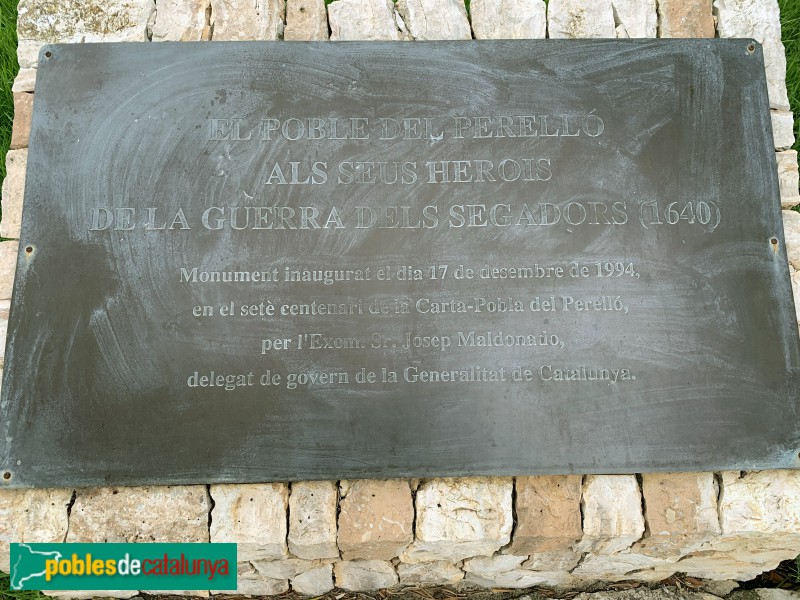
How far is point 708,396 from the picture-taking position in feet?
7.24

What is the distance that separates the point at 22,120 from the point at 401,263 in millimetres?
1878

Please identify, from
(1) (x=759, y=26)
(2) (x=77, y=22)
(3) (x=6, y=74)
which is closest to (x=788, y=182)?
(1) (x=759, y=26)

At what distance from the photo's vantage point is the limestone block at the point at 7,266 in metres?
2.42

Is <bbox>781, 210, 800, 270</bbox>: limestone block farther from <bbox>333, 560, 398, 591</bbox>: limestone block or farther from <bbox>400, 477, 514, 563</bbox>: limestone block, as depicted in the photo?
<bbox>333, 560, 398, 591</bbox>: limestone block

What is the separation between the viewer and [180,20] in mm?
2652

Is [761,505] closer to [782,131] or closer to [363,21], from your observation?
[782,131]

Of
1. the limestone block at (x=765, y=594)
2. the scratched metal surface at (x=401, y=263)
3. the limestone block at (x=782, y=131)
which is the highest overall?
the limestone block at (x=782, y=131)

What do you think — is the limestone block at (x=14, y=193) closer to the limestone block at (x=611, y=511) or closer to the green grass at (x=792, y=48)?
the limestone block at (x=611, y=511)

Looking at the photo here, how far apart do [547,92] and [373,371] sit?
1.43 meters

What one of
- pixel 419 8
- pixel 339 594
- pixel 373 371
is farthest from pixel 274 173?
pixel 339 594

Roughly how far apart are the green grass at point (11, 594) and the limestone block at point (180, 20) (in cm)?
260

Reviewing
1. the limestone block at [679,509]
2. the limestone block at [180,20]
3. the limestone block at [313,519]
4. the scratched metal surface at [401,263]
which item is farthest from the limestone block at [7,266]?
the limestone block at [679,509]

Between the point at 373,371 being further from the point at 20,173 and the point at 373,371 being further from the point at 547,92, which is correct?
the point at 20,173

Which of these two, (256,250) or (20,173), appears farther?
(20,173)
